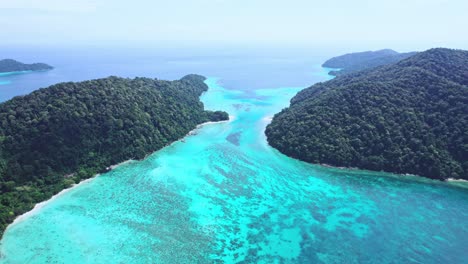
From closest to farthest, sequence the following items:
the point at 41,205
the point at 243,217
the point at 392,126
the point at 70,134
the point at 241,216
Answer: the point at 243,217, the point at 241,216, the point at 41,205, the point at 70,134, the point at 392,126

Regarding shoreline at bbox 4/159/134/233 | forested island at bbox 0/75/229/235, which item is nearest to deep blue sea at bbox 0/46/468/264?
shoreline at bbox 4/159/134/233

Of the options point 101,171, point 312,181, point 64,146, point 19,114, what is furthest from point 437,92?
point 19,114

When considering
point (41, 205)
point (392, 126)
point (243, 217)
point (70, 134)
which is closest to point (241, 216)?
point (243, 217)

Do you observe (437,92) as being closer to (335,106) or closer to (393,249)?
(335,106)

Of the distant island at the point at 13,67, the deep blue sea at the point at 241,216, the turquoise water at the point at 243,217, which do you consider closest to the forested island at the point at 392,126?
the deep blue sea at the point at 241,216

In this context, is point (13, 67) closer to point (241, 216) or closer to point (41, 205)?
point (41, 205)

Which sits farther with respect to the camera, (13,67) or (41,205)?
(13,67)

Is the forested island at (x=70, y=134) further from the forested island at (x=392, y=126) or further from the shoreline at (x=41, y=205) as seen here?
the forested island at (x=392, y=126)
